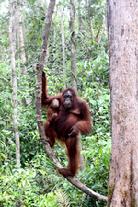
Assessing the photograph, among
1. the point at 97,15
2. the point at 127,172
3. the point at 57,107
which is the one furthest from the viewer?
the point at 97,15

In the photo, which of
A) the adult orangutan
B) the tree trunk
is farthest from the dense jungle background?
the tree trunk

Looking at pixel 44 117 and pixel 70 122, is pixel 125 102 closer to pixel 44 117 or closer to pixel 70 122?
pixel 70 122

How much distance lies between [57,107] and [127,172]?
1544 millimetres

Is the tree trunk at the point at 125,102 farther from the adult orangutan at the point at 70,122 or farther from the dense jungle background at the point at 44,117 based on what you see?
the dense jungle background at the point at 44,117

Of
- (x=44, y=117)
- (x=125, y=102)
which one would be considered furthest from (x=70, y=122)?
(x=44, y=117)

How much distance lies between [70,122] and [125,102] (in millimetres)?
1283

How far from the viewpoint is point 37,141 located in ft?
27.8

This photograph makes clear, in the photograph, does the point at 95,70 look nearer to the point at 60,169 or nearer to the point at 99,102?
the point at 99,102

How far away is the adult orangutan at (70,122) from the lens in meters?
4.14

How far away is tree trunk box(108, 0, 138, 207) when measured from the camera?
3146 mm

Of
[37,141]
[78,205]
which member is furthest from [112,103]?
[37,141]

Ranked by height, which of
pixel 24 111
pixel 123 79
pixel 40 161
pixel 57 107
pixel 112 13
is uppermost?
pixel 112 13

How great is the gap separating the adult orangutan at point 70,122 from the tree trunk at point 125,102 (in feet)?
3.05

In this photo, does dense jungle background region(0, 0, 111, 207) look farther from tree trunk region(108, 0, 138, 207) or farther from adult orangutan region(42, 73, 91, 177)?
tree trunk region(108, 0, 138, 207)
